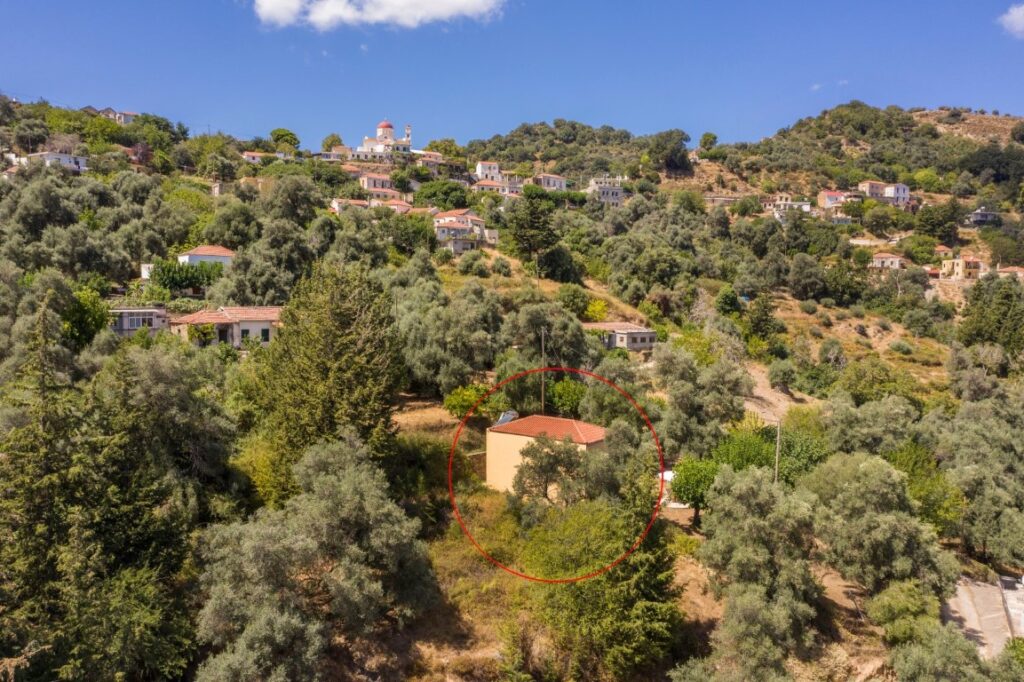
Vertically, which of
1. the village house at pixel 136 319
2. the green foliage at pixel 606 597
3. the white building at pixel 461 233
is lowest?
the green foliage at pixel 606 597

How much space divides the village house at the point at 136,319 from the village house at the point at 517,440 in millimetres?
19035

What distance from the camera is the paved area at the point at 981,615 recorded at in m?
21.2

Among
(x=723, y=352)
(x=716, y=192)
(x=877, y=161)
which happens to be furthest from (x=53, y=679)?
(x=877, y=161)

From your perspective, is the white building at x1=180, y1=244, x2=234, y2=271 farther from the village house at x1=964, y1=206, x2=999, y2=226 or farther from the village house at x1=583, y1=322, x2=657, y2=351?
the village house at x1=964, y1=206, x2=999, y2=226

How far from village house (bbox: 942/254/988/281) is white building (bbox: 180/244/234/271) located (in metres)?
Answer: 83.4

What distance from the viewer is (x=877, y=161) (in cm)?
12325

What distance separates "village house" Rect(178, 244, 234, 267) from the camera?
42.2 meters

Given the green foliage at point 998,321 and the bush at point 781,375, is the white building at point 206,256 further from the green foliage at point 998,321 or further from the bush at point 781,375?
the green foliage at point 998,321

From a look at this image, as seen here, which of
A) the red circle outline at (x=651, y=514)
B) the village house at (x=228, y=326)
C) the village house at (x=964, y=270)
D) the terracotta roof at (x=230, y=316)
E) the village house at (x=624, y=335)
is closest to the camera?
the red circle outline at (x=651, y=514)

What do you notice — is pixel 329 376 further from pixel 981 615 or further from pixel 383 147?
pixel 383 147

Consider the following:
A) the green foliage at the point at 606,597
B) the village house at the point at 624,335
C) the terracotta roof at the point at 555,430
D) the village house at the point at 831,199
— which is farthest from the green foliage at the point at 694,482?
the village house at the point at 831,199

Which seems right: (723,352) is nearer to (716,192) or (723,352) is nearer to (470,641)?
(470,641)

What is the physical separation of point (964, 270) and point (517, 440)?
81445 mm

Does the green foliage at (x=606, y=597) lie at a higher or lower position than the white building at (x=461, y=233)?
lower
